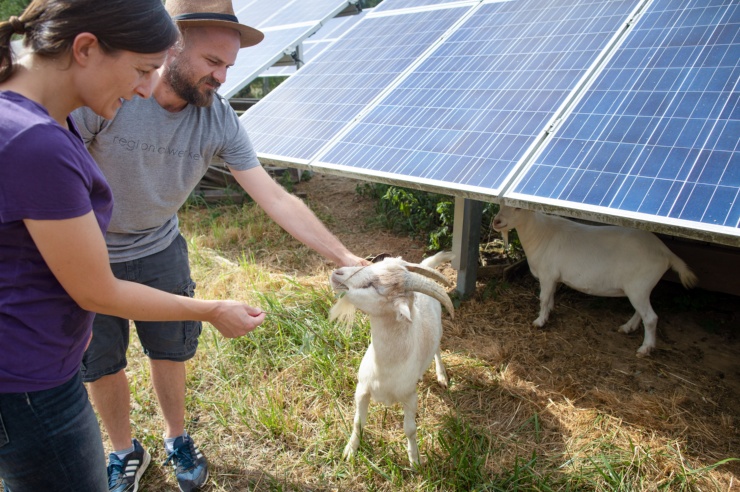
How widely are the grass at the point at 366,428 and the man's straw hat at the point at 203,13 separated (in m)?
2.55

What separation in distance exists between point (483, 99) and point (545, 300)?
1887 mm

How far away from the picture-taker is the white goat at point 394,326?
309 centimetres

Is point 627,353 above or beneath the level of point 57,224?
beneath

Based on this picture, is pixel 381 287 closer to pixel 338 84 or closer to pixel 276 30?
pixel 338 84

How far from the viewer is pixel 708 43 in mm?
4305

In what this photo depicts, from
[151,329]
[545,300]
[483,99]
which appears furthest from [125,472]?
[483,99]

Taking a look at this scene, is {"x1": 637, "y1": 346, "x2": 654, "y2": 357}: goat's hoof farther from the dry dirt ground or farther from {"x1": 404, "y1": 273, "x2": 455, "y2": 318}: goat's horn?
{"x1": 404, "y1": 273, "x2": 455, "y2": 318}: goat's horn

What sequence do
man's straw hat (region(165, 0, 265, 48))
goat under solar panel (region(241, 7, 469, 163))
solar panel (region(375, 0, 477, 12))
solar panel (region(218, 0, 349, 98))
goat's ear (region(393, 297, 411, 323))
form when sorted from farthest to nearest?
solar panel (region(218, 0, 349, 98))
solar panel (region(375, 0, 477, 12))
goat under solar panel (region(241, 7, 469, 163))
goat's ear (region(393, 297, 411, 323))
man's straw hat (region(165, 0, 265, 48))

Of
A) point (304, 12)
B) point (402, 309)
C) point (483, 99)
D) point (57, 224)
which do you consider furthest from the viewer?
point (304, 12)

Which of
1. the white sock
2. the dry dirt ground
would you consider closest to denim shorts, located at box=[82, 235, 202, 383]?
the white sock

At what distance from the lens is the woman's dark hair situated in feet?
5.33

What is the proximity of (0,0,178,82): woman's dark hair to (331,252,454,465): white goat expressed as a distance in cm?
168

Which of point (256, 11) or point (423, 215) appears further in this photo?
point (256, 11)

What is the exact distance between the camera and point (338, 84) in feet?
21.0
